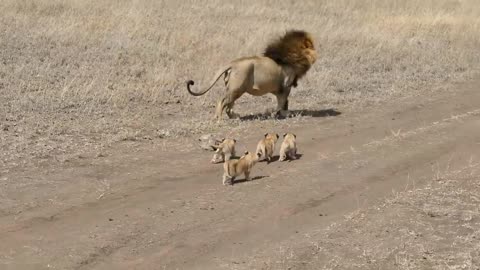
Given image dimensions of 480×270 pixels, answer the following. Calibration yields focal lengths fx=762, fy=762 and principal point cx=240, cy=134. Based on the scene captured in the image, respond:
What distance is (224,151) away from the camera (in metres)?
10.2

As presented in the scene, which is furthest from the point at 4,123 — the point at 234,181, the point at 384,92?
the point at 384,92

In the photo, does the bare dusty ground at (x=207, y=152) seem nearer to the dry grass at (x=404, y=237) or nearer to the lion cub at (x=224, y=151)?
the dry grass at (x=404, y=237)

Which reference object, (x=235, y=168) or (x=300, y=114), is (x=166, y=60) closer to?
(x=300, y=114)

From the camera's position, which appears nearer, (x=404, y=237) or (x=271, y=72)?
(x=404, y=237)

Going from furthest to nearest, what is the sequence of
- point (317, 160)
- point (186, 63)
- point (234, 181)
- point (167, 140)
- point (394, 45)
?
1. point (394, 45)
2. point (186, 63)
3. point (167, 140)
4. point (317, 160)
5. point (234, 181)

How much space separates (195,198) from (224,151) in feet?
4.92

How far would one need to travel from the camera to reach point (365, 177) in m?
9.97

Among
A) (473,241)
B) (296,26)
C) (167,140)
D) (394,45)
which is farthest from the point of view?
(296,26)

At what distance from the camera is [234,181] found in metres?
9.46

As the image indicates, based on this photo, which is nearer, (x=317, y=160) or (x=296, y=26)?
(x=317, y=160)

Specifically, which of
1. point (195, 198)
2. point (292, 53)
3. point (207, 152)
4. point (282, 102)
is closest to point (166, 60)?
point (292, 53)

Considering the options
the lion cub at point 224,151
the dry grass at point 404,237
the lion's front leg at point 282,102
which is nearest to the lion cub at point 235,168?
Answer: the lion cub at point 224,151

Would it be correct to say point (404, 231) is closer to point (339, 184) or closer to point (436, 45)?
point (339, 184)

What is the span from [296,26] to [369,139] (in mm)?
12173
